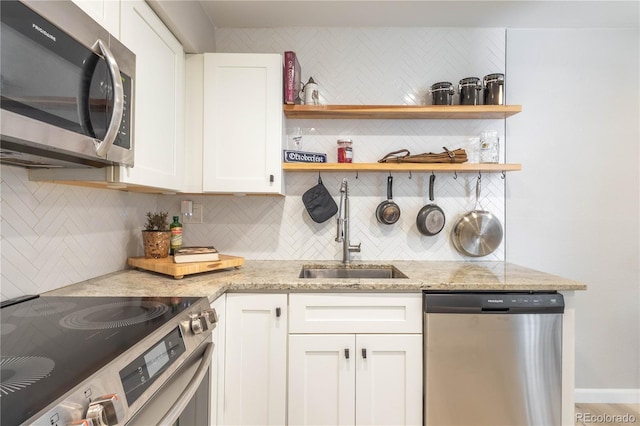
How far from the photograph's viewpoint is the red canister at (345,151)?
2080 millimetres

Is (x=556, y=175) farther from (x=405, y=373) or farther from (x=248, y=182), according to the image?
(x=248, y=182)

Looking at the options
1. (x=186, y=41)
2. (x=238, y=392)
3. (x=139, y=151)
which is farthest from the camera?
(x=186, y=41)

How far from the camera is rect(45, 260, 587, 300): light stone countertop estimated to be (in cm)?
133

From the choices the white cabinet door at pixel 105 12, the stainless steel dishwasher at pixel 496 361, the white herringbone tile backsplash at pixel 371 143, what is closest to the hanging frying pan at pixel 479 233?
the white herringbone tile backsplash at pixel 371 143

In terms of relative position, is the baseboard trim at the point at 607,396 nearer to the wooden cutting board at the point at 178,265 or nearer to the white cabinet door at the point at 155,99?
the wooden cutting board at the point at 178,265

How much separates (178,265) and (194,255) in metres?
0.10

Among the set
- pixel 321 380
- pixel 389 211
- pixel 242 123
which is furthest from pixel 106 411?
pixel 389 211

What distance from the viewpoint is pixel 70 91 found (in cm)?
91

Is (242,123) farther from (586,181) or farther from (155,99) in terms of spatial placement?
(586,181)

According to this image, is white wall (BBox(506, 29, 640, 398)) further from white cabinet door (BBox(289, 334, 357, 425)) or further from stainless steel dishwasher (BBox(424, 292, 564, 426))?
white cabinet door (BBox(289, 334, 357, 425))

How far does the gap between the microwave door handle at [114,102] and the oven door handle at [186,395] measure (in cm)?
73

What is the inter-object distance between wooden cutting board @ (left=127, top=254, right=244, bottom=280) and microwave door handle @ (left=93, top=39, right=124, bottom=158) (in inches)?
26.2

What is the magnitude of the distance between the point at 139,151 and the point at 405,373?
154 centimetres

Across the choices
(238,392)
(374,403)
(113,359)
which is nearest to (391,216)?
(374,403)
